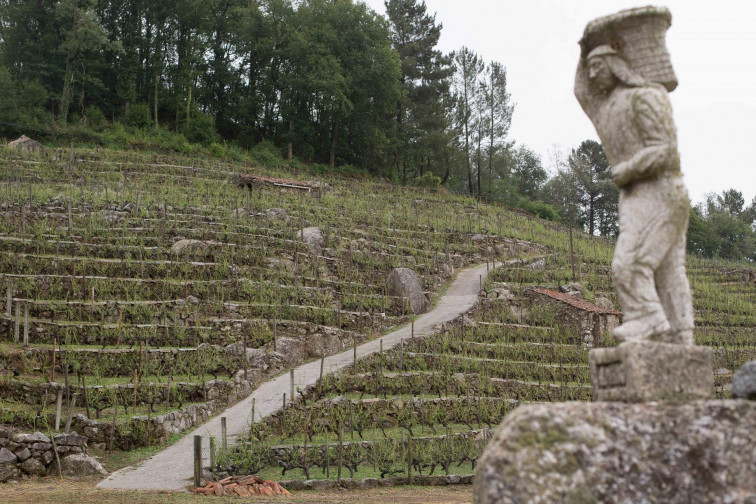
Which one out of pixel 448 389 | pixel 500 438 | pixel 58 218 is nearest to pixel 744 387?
pixel 500 438

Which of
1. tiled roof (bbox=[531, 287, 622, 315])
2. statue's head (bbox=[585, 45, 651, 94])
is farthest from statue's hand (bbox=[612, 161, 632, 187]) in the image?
tiled roof (bbox=[531, 287, 622, 315])

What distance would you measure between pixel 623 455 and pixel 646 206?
1.99 metres

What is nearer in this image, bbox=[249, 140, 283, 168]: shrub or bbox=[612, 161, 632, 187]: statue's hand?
bbox=[612, 161, 632, 187]: statue's hand

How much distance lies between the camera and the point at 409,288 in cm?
2634

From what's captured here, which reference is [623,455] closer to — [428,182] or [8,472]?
[8,472]

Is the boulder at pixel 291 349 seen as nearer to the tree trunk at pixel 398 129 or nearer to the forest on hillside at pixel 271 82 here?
the forest on hillside at pixel 271 82

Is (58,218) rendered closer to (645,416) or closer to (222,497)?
(222,497)

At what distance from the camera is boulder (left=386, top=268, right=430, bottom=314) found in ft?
85.8

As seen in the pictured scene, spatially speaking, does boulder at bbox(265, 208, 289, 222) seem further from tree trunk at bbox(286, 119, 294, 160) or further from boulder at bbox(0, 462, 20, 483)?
tree trunk at bbox(286, 119, 294, 160)

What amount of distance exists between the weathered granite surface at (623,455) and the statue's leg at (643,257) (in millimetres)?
688

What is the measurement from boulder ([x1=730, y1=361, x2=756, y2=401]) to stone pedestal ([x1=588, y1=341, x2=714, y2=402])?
0.25m

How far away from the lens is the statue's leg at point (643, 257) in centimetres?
610

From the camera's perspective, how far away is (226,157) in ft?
154

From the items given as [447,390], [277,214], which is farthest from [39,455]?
[277,214]
